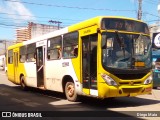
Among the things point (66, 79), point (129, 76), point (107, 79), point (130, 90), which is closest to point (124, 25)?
point (129, 76)

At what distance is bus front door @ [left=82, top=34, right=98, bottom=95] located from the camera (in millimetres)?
11445

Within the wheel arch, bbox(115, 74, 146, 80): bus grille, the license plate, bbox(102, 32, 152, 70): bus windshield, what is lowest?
the wheel arch

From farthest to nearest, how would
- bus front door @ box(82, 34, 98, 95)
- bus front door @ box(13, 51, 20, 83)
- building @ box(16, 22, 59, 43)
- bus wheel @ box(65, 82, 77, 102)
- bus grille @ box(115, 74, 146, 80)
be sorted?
building @ box(16, 22, 59, 43) < bus front door @ box(13, 51, 20, 83) < bus wheel @ box(65, 82, 77, 102) < bus front door @ box(82, 34, 98, 95) < bus grille @ box(115, 74, 146, 80)

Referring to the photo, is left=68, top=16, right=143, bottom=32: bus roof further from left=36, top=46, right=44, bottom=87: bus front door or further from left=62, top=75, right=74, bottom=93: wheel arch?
left=36, top=46, right=44, bottom=87: bus front door

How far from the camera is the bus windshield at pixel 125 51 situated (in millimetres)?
11062

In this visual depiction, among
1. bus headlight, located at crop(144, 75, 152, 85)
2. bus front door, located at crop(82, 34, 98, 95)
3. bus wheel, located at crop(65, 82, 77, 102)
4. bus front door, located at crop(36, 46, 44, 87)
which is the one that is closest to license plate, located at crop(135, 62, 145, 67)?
bus headlight, located at crop(144, 75, 152, 85)

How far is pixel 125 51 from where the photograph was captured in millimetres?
11359

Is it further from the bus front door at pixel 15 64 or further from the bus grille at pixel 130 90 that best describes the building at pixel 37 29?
the bus grille at pixel 130 90

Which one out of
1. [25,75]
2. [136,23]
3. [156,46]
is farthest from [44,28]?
[136,23]

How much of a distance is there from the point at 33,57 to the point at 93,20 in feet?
21.4

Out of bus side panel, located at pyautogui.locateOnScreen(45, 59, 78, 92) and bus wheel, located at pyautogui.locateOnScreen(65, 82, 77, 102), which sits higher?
bus side panel, located at pyautogui.locateOnScreen(45, 59, 78, 92)

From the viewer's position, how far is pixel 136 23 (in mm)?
12023

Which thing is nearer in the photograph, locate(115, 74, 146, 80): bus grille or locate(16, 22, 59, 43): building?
locate(115, 74, 146, 80): bus grille

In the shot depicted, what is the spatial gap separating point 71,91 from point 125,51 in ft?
9.80
